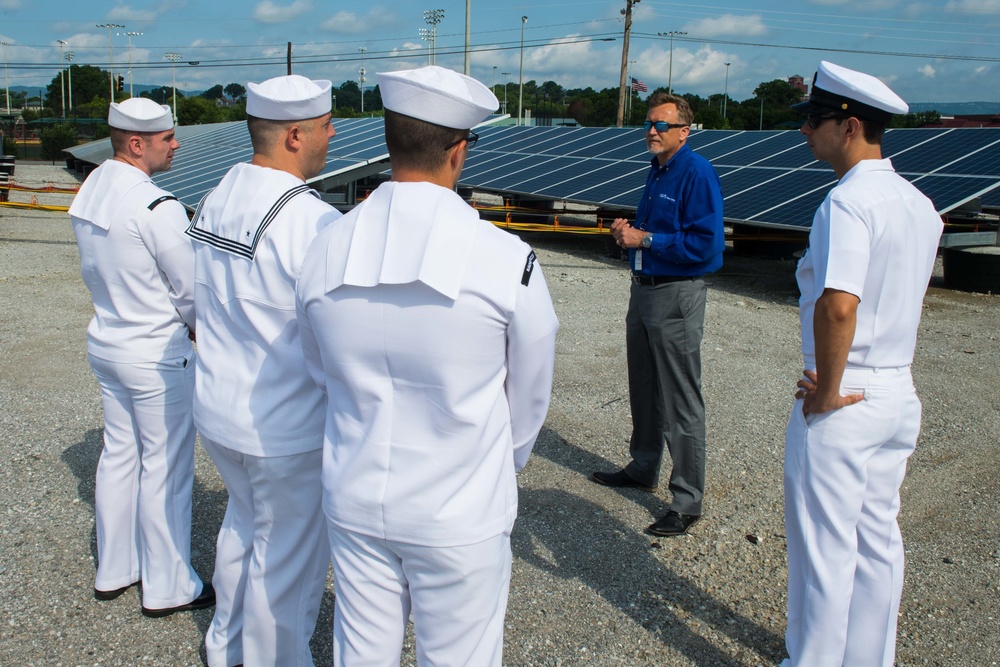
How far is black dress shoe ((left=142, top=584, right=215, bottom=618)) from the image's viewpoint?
3.44 metres

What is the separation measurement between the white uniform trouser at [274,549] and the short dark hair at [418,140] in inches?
40.2

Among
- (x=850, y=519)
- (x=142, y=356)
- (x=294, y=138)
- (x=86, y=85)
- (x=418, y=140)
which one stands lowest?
(x=86, y=85)

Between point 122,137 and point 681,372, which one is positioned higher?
point 122,137

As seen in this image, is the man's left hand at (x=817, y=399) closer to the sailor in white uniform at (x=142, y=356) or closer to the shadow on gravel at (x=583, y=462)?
the shadow on gravel at (x=583, y=462)

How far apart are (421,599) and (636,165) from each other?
1413 cm

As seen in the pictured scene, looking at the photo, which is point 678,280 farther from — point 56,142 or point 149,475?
point 56,142

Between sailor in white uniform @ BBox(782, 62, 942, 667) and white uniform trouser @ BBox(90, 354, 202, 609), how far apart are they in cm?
230

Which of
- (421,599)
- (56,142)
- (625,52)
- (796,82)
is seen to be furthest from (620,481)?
(796,82)

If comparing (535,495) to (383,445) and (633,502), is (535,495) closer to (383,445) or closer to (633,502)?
(633,502)

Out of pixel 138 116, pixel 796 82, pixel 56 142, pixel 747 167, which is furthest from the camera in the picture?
pixel 796 82

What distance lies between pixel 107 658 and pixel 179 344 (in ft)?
3.92

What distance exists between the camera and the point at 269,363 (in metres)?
2.51

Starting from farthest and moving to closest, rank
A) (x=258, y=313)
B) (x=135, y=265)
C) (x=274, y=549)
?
(x=135, y=265)
(x=274, y=549)
(x=258, y=313)

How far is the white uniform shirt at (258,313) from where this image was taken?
2.47 meters
